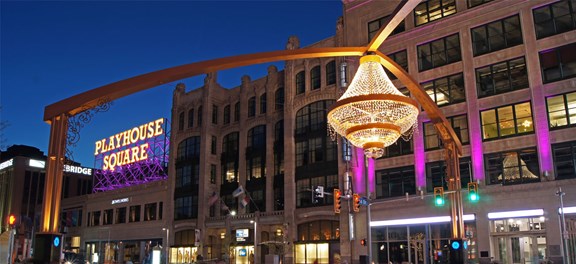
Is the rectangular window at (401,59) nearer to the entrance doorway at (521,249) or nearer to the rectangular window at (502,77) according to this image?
the rectangular window at (502,77)

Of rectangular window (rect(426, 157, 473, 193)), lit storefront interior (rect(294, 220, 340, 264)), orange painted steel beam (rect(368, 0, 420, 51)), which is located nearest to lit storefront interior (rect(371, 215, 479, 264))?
rectangular window (rect(426, 157, 473, 193))

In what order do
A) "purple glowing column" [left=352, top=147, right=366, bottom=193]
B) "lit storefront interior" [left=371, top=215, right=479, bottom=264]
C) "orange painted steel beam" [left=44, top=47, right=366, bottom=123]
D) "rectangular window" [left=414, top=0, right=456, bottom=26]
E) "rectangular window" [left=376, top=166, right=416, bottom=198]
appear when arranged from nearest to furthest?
"orange painted steel beam" [left=44, top=47, right=366, bottom=123] < "lit storefront interior" [left=371, top=215, right=479, bottom=264] < "rectangular window" [left=376, top=166, right=416, bottom=198] < "rectangular window" [left=414, top=0, right=456, bottom=26] < "purple glowing column" [left=352, top=147, right=366, bottom=193]

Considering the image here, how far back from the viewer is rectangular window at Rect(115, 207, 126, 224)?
7938cm

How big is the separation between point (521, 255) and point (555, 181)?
6.40 m

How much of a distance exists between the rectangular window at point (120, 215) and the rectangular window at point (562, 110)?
2398 inches

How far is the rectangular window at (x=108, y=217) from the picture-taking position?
270 feet

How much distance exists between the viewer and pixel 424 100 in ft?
84.2

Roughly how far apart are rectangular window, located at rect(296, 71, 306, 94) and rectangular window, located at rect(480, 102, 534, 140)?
2074cm

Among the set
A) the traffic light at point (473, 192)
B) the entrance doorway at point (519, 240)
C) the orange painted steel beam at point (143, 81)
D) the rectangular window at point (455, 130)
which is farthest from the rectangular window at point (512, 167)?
the orange painted steel beam at point (143, 81)

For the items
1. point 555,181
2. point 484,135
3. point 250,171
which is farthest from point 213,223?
point 555,181

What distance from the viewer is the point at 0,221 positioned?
109 meters

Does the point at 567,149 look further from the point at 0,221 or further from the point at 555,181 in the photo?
the point at 0,221

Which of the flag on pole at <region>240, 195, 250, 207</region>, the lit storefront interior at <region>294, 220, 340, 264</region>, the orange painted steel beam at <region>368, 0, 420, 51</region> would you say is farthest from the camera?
the flag on pole at <region>240, 195, 250, 207</region>

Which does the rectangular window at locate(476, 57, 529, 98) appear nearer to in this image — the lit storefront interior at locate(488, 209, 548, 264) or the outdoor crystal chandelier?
the lit storefront interior at locate(488, 209, 548, 264)
